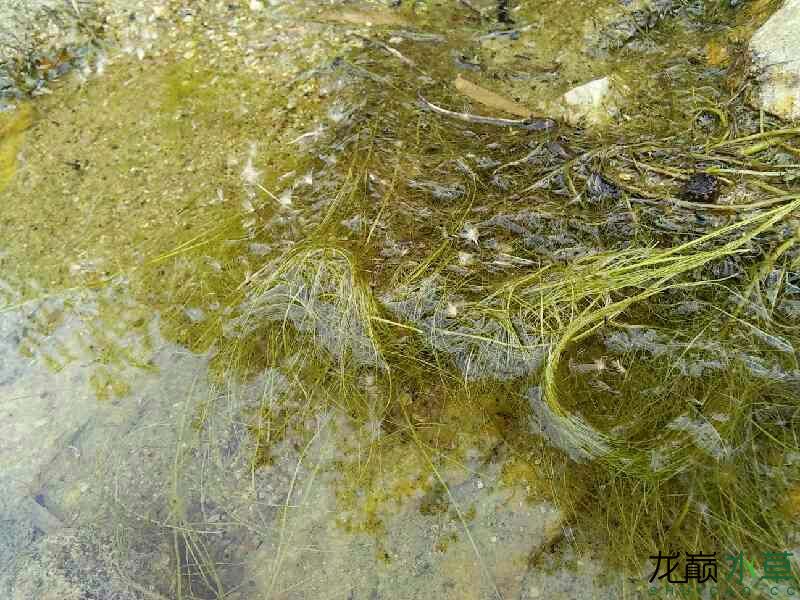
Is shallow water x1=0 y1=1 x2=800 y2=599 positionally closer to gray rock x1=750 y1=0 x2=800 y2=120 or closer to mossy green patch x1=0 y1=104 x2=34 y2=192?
mossy green patch x1=0 y1=104 x2=34 y2=192

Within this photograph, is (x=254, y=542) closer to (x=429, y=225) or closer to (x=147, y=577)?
(x=147, y=577)

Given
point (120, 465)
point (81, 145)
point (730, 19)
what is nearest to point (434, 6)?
→ point (730, 19)

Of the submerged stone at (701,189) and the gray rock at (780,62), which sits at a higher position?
the gray rock at (780,62)

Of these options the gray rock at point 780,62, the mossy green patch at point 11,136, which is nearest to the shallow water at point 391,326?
the mossy green patch at point 11,136

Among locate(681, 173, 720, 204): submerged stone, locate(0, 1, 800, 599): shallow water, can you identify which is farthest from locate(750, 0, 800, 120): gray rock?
locate(681, 173, 720, 204): submerged stone

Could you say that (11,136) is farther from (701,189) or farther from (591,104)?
(701,189)

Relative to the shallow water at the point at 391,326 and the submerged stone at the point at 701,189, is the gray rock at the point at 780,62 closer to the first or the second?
the shallow water at the point at 391,326
